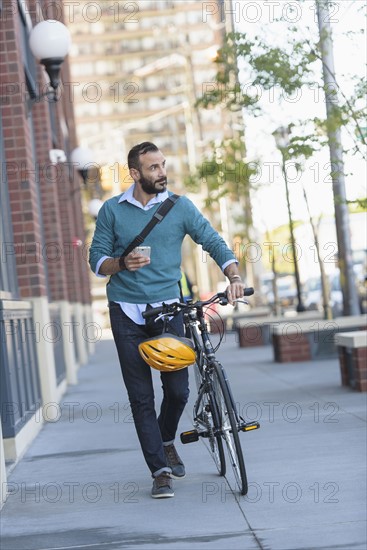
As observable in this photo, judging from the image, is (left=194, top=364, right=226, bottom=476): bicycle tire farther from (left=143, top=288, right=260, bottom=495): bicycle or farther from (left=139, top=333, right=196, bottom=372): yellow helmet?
(left=139, top=333, right=196, bottom=372): yellow helmet

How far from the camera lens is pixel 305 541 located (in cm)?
583

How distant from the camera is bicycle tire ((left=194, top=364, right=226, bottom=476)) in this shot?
7410 millimetres

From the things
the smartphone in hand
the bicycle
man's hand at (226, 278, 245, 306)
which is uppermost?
the smartphone in hand

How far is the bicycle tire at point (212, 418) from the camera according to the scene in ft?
24.3

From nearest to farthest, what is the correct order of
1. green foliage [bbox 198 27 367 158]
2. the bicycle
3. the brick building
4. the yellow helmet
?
the bicycle → the yellow helmet → the brick building → green foliage [bbox 198 27 367 158]

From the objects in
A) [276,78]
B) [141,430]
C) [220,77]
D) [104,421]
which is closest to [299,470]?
[141,430]

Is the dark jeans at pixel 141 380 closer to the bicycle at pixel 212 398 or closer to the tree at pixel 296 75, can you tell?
the bicycle at pixel 212 398

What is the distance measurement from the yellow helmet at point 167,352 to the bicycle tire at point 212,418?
1.10 feet

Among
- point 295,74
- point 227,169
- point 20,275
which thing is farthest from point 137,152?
point 227,169

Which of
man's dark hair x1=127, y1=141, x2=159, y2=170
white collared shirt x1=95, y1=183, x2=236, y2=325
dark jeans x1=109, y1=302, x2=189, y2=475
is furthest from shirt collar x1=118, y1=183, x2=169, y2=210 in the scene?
dark jeans x1=109, y1=302, x2=189, y2=475

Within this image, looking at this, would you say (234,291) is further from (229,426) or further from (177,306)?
(229,426)

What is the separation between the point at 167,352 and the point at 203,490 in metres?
0.90

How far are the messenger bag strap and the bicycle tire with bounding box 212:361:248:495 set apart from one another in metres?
0.84

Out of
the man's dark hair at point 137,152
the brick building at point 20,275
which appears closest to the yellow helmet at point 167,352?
the man's dark hair at point 137,152
